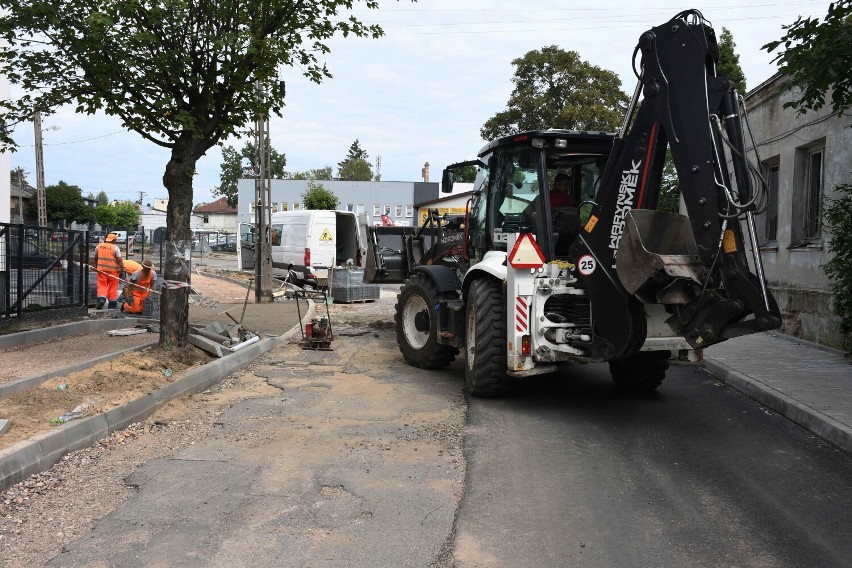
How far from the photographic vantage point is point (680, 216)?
647 centimetres

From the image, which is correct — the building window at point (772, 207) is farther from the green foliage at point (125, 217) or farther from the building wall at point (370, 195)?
the green foliage at point (125, 217)

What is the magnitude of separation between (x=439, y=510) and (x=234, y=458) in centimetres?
188

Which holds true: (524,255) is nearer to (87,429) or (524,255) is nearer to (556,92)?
(87,429)

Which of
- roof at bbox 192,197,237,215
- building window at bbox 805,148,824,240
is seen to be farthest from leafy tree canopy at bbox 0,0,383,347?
roof at bbox 192,197,237,215

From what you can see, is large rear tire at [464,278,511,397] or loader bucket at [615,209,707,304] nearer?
loader bucket at [615,209,707,304]

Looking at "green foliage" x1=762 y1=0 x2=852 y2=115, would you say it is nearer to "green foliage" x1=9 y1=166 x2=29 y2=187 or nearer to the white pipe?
the white pipe

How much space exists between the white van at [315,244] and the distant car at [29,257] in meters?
9.14

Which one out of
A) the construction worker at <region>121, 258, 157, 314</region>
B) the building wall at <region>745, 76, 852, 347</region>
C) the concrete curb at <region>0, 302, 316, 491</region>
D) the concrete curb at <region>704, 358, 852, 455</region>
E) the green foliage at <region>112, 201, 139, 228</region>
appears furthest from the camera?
the green foliage at <region>112, 201, 139, 228</region>

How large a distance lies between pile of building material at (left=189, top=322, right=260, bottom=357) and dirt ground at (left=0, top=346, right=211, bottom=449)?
55 centimetres

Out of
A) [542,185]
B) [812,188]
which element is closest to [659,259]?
[542,185]

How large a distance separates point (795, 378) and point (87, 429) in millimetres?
7532

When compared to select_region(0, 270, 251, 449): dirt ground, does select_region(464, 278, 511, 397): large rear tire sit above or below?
above

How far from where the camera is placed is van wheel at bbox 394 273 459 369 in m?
9.55

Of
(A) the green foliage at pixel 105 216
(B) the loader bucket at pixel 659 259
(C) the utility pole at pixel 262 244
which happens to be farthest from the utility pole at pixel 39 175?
(A) the green foliage at pixel 105 216
